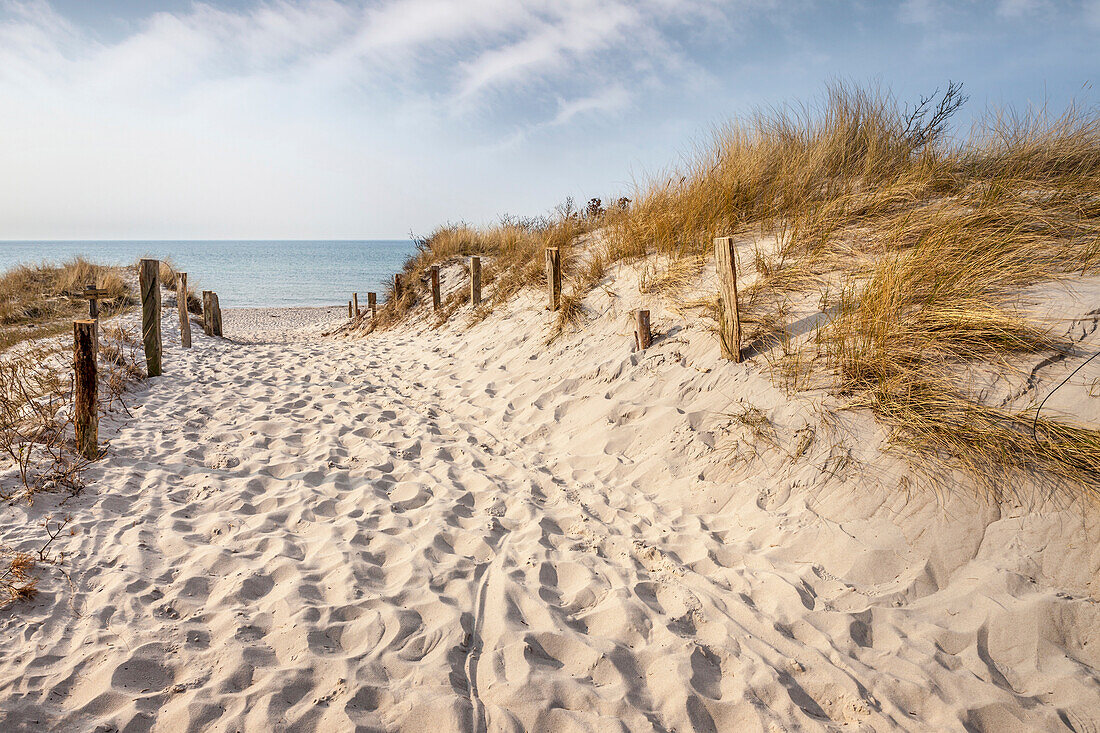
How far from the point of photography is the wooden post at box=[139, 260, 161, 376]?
7.11 metres

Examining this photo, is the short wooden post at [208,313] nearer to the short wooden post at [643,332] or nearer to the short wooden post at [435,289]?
the short wooden post at [435,289]

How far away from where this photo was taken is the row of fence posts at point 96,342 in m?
4.04

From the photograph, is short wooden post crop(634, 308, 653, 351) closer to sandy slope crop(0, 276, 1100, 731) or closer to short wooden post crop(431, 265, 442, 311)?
sandy slope crop(0, 276, 1100, 731)

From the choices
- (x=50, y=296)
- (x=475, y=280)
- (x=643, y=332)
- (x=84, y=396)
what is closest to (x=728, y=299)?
(x=643, y=332)

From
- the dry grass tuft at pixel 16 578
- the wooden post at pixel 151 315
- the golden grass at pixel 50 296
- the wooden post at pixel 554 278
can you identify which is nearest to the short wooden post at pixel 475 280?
the wooden post at pixel 554 278

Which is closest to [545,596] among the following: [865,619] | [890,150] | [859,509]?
[865,619]

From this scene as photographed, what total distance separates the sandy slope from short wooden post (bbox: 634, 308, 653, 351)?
89 centimetres

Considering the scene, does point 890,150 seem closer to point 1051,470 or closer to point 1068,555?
point 1051,470

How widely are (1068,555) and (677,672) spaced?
7.18ft

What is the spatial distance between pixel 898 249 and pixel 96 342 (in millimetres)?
8055

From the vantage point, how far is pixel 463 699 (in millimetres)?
2131

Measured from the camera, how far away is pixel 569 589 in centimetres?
291

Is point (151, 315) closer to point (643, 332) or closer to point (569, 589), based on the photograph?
point (643, 332)

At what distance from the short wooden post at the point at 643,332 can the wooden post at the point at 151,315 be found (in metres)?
6.55
